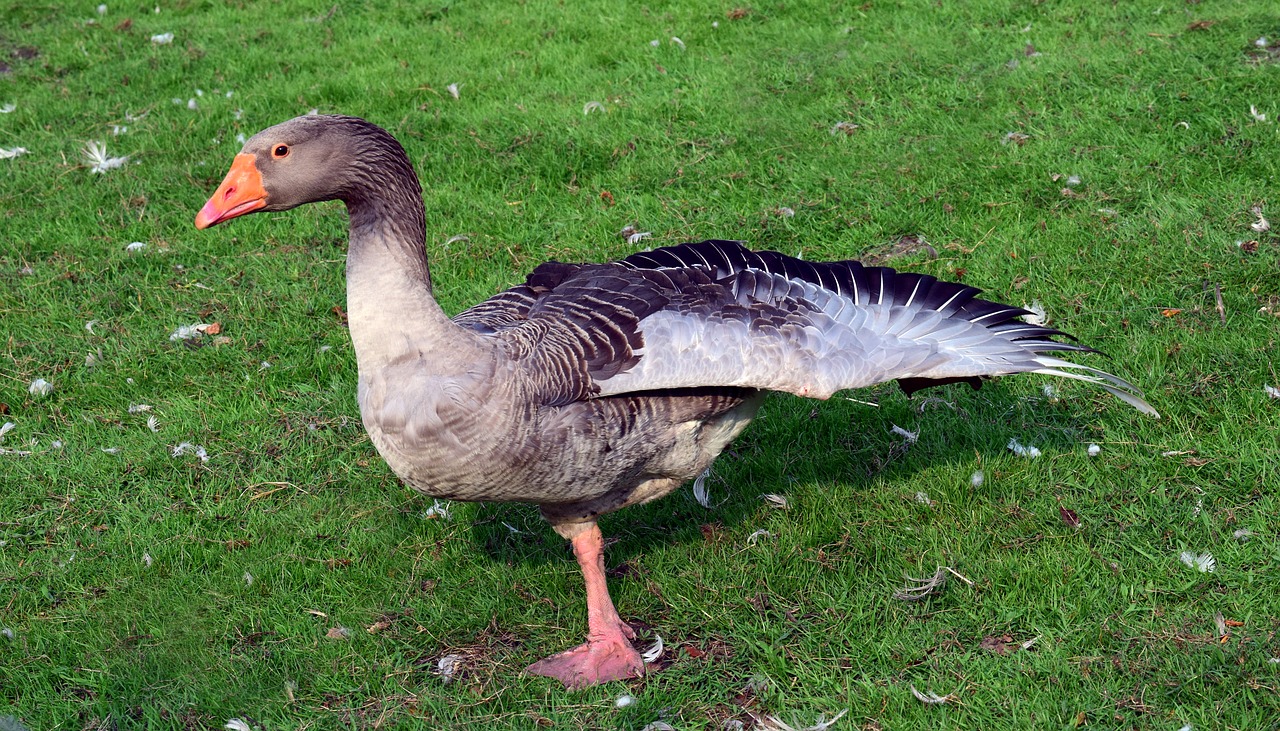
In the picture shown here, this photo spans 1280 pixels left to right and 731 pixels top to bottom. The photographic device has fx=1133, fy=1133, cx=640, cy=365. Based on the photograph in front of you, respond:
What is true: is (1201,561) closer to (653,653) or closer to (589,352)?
(653,653)

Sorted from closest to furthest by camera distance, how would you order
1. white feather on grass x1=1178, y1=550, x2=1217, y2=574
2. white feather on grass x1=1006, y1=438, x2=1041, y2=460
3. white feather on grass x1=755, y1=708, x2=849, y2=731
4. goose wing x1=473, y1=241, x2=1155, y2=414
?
goose wing x1=473, y1=241, x2=1155, y2=414
white feather on grass x1=755, y1=708, x2=849, y2=731
white feather on grass x1=1178, y1=550, x2=1217, y2=574
white feather on grass x1=1006, y1=438, x2=1041, y2=460

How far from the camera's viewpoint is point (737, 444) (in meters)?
5.47

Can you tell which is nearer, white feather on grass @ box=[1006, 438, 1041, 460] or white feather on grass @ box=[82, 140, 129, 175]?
white feather on grass @ box=[1006, 438, 1041, 460]

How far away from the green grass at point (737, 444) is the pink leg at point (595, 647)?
3.5 inches

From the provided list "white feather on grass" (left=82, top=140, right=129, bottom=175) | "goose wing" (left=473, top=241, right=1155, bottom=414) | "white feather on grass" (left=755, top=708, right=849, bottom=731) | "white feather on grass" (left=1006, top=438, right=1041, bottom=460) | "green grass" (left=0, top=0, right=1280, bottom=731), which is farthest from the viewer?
"white feather on grass" (left=82, top=140, right=129, bottom=175)

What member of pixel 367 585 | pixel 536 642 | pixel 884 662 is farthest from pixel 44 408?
pixel 884 662

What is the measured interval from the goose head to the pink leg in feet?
5.20

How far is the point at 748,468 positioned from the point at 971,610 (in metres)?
1.29

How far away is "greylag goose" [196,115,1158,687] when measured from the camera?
11.8 ft

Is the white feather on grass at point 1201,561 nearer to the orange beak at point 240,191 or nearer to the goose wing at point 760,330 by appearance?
the goose wing at point 760,330

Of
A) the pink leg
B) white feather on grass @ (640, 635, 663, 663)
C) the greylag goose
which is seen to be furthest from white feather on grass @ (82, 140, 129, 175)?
white feather on grass @ (640, 635, 663, 663)

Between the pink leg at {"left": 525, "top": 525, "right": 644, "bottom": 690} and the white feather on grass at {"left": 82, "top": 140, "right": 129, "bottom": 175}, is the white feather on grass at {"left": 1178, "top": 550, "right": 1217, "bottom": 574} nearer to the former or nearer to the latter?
the pink leg at {"left": 525, "top": 525, "right": 644, "bottom": 690}

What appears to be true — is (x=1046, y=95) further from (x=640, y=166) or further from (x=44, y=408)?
(x=44, y=408)

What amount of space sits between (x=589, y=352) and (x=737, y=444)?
6.03ft
